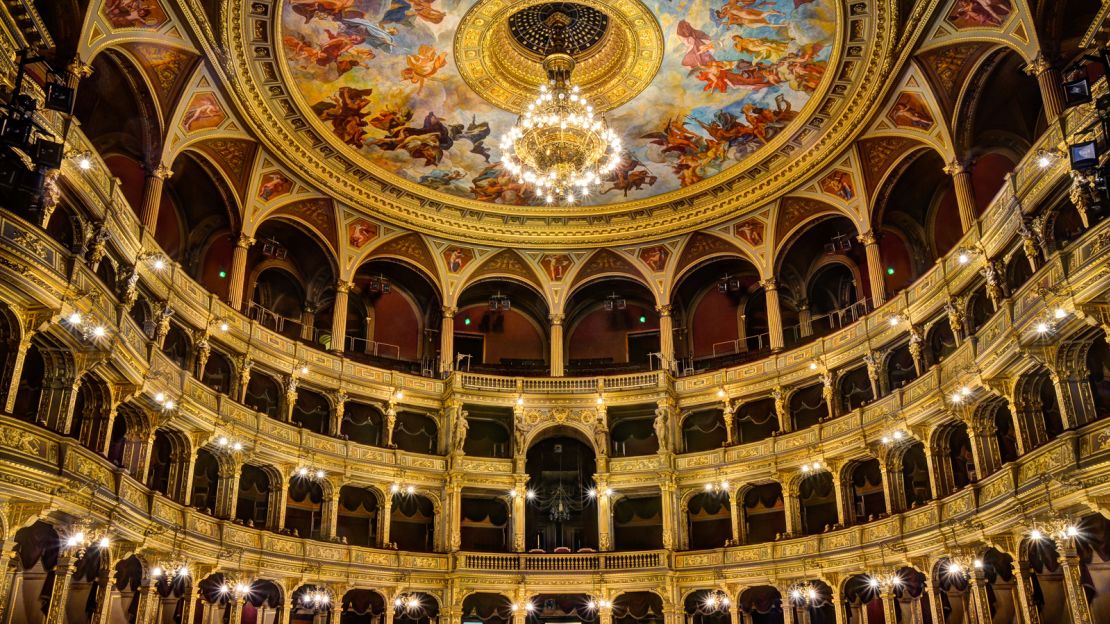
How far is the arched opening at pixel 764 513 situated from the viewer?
32.9 meters

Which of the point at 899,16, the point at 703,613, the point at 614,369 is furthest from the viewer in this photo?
the point at 614,369

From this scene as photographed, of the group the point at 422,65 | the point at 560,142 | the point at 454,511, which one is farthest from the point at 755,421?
the point at 422,65

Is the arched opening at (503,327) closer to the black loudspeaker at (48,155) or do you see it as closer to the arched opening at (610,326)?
the arched opening at (610,326)

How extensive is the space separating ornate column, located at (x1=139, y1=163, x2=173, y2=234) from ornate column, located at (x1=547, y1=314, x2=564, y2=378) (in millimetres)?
16148

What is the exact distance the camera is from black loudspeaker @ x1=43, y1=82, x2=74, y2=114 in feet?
58.3

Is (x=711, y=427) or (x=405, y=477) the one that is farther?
(x=711, y=427)

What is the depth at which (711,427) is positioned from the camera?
35.1 metres

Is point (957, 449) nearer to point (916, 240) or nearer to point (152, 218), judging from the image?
point (916, 240)

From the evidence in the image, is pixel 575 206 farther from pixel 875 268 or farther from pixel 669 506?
pixel 669 506

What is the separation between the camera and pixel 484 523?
34562 millimetres

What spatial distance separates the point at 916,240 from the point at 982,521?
41.7 ft

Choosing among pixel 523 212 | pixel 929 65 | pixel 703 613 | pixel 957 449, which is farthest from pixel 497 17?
pixel 703 613

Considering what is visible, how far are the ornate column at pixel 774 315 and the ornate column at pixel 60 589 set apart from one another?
2370cm

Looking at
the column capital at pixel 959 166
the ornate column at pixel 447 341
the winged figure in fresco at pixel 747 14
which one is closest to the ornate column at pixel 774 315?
the column capital at pixel 959 166
